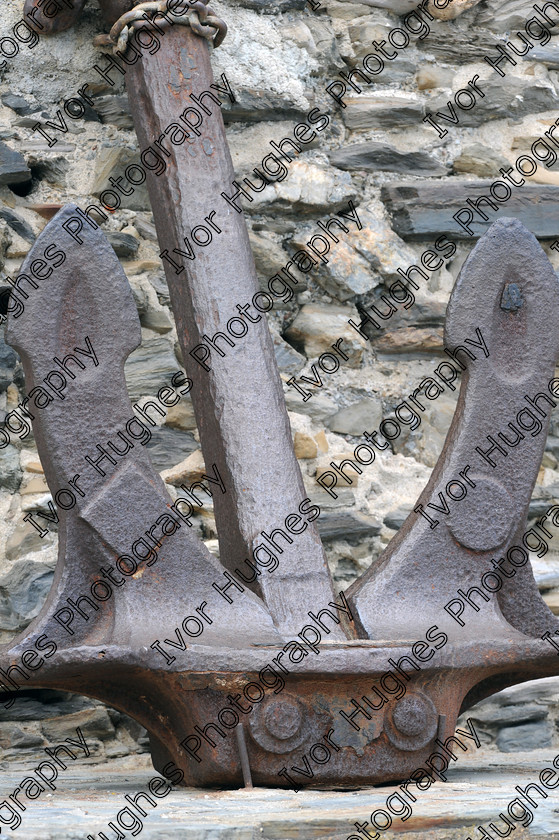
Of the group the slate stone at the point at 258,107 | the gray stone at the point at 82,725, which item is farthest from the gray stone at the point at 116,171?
the gray stone at the point at 82,725

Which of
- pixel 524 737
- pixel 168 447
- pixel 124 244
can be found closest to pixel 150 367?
pixel 168 447

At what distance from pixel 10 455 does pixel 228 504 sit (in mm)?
616

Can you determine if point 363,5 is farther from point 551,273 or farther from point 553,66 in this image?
point 551,273

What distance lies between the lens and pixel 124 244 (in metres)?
2.30

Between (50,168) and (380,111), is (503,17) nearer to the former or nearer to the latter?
(380,111)

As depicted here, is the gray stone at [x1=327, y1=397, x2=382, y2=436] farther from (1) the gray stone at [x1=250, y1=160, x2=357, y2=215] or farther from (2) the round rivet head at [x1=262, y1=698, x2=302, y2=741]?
(2) the round rivet head at [x1=262, y1=698, x2=302, y2=741]

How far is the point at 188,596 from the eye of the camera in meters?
1.57

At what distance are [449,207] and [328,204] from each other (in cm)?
30

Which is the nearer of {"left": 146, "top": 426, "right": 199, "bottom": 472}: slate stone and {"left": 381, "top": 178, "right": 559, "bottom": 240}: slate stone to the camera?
{"left": 146, "top": 426, "right": 199, "bottom": 472}: slate stone

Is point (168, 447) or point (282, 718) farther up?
point (282, 718)

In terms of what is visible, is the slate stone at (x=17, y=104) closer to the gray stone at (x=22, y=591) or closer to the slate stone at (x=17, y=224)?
the slate stone at (x=17, y=224)

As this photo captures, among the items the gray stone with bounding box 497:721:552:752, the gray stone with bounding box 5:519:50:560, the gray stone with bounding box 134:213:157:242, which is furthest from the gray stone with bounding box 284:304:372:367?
the gray stone with bounding box 497:721:552:752

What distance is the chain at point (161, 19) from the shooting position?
2025 millimetres

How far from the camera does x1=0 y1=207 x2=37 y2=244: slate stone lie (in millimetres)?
2238
